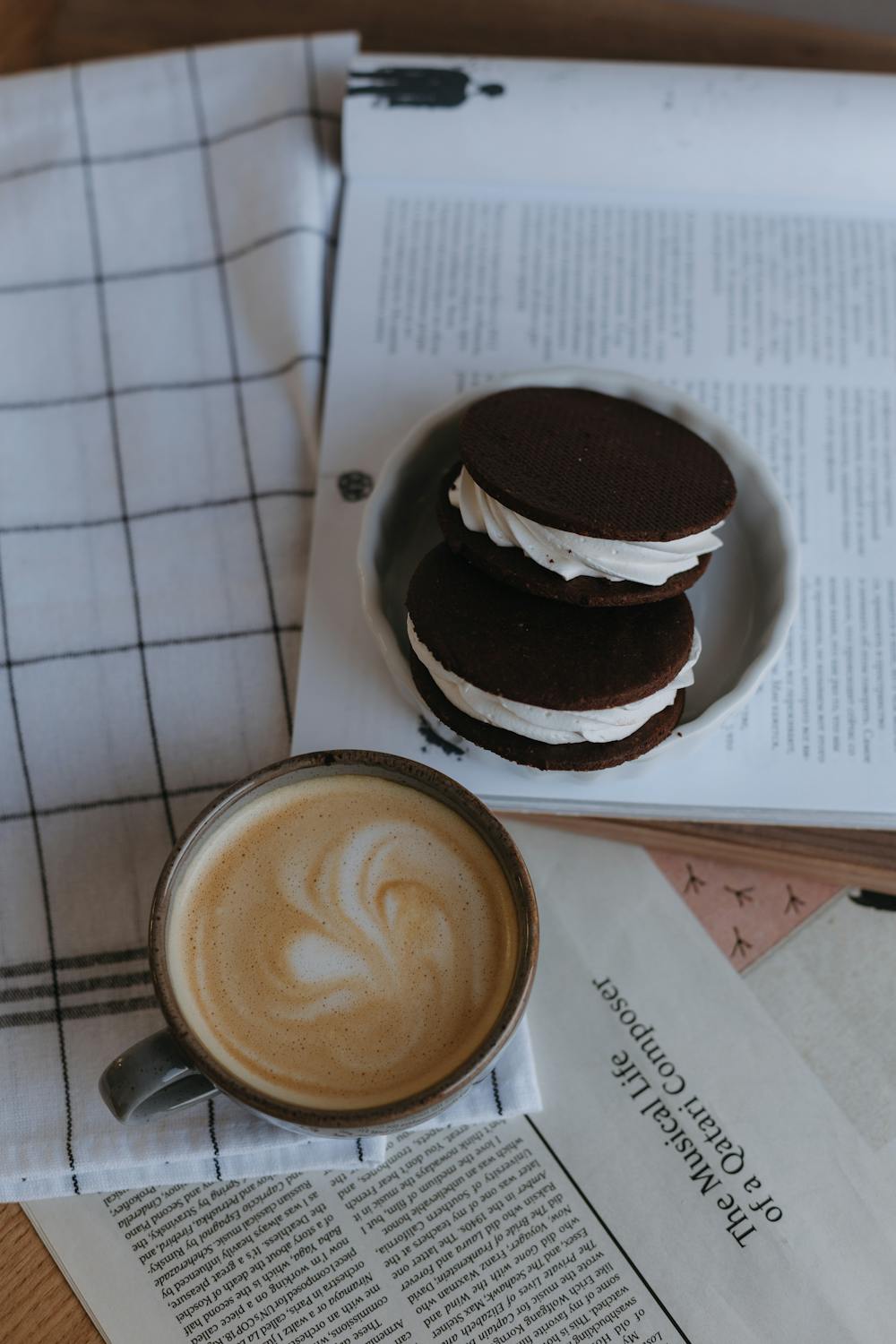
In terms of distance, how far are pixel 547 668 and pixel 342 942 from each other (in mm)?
160

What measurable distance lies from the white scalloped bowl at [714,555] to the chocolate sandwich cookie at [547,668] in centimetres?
4

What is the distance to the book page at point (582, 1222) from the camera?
0.55 metres

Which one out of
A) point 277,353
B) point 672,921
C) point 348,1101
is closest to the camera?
point 348,1101

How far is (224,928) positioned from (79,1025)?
4.8 inches

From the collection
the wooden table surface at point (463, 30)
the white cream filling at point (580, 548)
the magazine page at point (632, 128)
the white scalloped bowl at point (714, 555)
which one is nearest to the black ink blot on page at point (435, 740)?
the white scalloped bowl at point (714, 555)

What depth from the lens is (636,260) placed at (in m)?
0.77

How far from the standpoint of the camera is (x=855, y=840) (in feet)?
2.06

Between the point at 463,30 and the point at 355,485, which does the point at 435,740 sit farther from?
the point at 463,30

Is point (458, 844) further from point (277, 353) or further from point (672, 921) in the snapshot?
point (277, 353)

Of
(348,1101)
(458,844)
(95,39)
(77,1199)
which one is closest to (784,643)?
(458,844)

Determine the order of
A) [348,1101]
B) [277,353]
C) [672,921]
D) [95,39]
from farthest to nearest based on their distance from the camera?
[95,39]
[277,353]
[672,921]
[348,1101]

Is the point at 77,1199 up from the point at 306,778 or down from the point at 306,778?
down

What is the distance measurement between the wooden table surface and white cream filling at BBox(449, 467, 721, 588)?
453 mm

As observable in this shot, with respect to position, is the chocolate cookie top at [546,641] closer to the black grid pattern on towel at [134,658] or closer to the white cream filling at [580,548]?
the white cream filling at [580,548]
